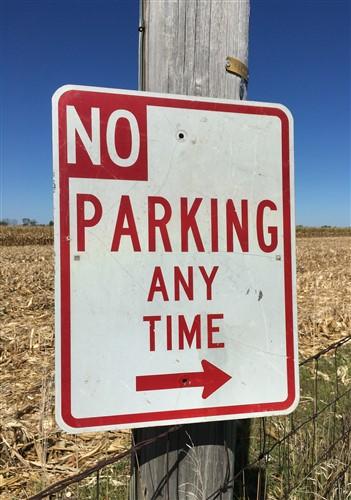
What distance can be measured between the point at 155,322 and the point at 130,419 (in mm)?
267

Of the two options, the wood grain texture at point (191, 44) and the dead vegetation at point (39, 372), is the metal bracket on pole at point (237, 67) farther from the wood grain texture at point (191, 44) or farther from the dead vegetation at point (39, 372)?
the dead vegetation at point (39, 372)

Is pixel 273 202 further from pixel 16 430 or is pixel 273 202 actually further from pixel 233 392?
pixel 16 430

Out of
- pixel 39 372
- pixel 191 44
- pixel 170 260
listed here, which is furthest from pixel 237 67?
pixel 39 372

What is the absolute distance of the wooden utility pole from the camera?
4.28 ft

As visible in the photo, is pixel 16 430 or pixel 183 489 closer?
pixel 183 489

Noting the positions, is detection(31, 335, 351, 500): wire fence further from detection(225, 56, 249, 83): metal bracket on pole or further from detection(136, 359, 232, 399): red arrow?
detection(225, 56, 249, 83): metal bracket on pole

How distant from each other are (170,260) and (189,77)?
56cm

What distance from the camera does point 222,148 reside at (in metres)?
1.29

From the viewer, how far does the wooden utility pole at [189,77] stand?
1.30 m

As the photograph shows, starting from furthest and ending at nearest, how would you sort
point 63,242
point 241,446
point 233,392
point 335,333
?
point 335,333
point 241,446
point 233,392
point 63,242

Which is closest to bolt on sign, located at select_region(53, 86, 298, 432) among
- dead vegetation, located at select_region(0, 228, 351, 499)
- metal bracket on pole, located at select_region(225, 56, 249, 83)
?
metal bracket on pole, located at select_region(225, 56, 249, 83)

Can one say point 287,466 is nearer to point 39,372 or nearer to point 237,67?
point 237,67

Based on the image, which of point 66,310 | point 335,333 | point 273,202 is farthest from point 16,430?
point 335,333

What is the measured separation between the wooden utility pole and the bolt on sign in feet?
0.32
